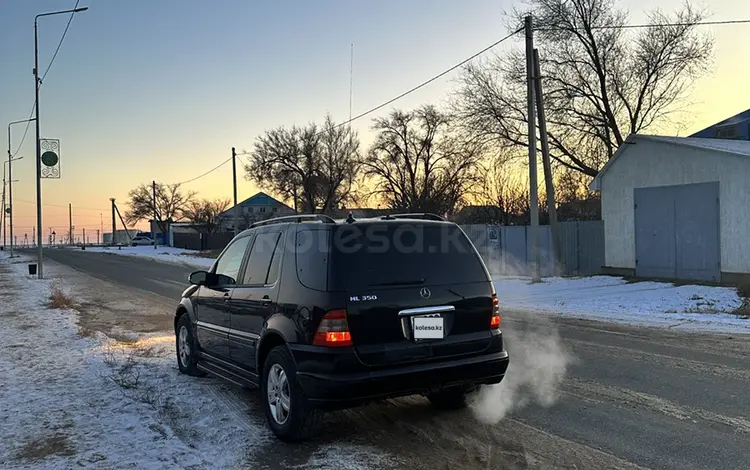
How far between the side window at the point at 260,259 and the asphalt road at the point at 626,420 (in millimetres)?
1346

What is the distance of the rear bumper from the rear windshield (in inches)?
25.6

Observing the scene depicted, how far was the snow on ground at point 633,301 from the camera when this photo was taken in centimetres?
1091

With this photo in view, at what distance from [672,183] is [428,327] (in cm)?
1531

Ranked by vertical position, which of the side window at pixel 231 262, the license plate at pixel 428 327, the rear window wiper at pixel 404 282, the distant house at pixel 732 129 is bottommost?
the license plate at pixel 428 327

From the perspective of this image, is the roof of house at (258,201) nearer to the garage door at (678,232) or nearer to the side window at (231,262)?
the garage door at (678,232)

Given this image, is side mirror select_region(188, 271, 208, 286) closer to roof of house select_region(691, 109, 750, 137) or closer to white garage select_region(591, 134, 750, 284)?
white garage select_region(591, 134, 750, 284)

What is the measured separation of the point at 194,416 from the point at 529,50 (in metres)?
15.7

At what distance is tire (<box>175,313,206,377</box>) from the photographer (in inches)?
270

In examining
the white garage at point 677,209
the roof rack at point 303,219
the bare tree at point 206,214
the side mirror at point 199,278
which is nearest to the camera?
the roof rack at point 303,219

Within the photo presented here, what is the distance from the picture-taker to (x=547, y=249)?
23.8 m

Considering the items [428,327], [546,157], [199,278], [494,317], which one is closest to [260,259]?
[199,278]

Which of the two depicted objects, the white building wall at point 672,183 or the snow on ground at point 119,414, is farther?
the white building wall at point 672,183

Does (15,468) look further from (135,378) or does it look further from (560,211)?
(560,211)

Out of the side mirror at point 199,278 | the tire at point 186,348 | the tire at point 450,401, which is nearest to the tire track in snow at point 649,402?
the tire at point 450,401
